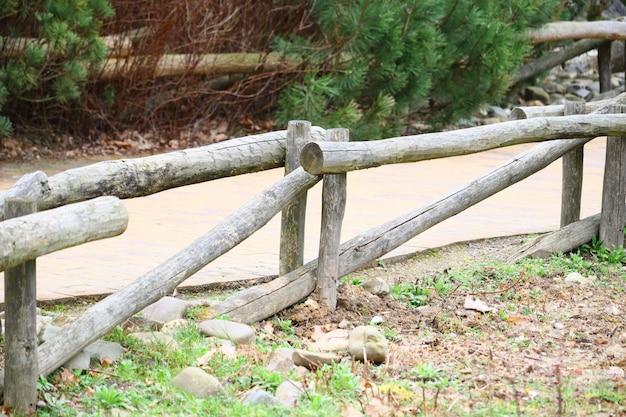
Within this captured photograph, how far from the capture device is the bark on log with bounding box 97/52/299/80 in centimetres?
1070

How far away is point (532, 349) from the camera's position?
4.74 meters

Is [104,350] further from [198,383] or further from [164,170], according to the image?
[164,170]

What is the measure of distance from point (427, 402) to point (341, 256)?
153cm

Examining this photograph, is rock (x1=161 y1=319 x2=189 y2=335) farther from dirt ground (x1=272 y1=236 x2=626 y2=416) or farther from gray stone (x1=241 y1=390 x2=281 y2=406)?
gray stone (x1=241 y1=390 x2=281 y2=406)

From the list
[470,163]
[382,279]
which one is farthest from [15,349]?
[470,163]

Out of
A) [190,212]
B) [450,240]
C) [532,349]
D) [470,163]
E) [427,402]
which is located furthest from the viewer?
[470,163]

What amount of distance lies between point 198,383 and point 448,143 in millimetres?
2206

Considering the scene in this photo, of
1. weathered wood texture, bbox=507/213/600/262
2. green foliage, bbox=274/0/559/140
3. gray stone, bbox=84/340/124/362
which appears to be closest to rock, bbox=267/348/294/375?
gray stone, bbox=84/340/124/362

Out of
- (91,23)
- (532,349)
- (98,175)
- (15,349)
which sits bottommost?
(532,349)

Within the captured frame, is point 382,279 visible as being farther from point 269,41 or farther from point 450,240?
point 269,41

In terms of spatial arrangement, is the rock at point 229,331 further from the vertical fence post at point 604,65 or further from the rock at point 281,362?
the vertical fence post at point 604,65

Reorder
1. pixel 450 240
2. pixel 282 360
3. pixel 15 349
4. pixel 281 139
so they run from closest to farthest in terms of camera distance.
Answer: pixel 15 349 < pixel 282 360 < pixel 281 139 < pixel 450 240

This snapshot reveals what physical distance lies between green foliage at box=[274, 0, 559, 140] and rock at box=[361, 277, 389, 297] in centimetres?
519

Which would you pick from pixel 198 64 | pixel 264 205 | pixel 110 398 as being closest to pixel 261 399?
pixel 110 398
